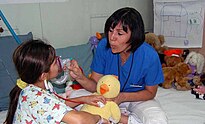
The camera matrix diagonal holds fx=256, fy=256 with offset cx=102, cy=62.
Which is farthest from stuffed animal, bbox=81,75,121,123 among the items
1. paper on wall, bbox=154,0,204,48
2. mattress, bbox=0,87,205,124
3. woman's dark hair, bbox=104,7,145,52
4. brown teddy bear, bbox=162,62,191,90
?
paper on wall, bbox=154,0,204,48

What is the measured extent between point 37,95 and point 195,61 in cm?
158

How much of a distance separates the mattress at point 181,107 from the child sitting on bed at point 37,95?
0.51 meters

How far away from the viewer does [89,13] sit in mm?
2188

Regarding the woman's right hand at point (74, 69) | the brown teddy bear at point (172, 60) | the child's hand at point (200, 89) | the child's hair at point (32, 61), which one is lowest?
the child's hand at point (200, 89)

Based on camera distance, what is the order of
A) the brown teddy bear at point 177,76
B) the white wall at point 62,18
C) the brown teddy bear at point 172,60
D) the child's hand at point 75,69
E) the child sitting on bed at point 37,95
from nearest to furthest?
1. the child sitting on bed at point 37,95
2. the child's hand at point 75,69
3. the white wall at point 62,18
4. the brown teddy bear at point 177,76
5. the brown teddy bear at point 172,60

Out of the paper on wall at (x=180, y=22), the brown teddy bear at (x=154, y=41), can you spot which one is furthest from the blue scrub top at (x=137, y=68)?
the paper on wall at (x=180, y=22)

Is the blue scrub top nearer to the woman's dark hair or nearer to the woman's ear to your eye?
the woman's dark hair

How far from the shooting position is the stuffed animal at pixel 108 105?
124cm

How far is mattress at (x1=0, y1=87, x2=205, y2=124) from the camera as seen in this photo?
4.96 ft

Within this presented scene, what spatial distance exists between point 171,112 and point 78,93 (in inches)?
23.8

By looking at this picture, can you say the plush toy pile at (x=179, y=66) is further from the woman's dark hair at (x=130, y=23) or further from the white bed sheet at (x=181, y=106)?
the woman's dark hair at (x=130, y=23)

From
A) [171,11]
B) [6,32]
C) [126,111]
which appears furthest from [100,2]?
[126,111]

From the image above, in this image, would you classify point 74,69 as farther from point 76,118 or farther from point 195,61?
point 195,61

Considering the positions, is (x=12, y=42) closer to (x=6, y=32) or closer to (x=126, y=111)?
(x=6, y=32)
